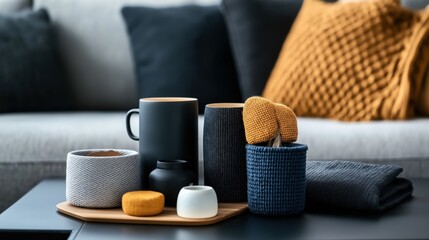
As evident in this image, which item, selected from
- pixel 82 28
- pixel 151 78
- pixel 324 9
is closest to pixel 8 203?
pixel 151 78

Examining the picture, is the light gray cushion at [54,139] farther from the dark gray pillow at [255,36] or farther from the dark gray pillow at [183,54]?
the dark gray pillow at [255,36]

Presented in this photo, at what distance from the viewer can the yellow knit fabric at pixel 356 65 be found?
2.14 meters

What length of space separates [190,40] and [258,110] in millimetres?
1329

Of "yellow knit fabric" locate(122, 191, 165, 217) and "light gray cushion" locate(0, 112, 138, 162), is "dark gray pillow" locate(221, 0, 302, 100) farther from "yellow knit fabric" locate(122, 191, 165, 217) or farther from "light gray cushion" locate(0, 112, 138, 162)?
"yellow knit fabric" locate(122, 191, 165, 217)

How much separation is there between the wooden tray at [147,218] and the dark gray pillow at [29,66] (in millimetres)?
1302

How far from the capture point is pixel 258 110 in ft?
3.88

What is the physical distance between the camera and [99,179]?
3.94ft

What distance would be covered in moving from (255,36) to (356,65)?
16.3 inches

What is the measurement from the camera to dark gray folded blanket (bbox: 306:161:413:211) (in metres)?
1.20

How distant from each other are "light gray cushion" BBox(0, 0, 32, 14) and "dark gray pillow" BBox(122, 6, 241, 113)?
45 cm

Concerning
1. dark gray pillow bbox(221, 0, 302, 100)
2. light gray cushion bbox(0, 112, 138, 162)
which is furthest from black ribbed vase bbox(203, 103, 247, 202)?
dark gray pillow bbox(221, 0, 302, 100)

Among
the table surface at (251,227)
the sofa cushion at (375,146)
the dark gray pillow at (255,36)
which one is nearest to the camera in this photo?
the table surface at (251,227)

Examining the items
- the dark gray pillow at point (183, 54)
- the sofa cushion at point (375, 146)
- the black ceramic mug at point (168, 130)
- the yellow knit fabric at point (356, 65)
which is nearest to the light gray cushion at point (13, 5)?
the dark gray pillow at point (183, 54)

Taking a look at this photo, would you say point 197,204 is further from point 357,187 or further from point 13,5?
point 13,5
